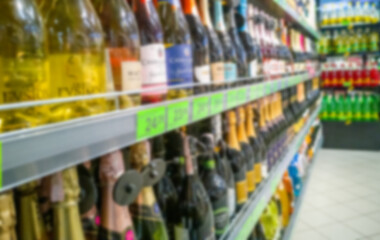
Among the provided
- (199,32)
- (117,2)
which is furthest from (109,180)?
(199,32)

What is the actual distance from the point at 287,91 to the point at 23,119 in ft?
9.18

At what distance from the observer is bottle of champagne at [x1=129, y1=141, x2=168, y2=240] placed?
35.1 inches

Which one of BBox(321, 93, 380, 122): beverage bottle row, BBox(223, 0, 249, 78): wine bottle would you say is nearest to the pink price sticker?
BBox(223, 0, 249, 78): wine bottle

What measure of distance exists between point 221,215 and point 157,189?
0.91 feet

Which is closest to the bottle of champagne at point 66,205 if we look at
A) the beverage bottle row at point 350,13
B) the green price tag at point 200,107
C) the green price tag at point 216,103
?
the green price tag at point 200,107

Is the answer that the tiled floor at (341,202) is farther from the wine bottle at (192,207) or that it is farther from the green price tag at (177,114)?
the green price tag at (177,114)

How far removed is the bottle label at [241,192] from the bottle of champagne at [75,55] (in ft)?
2.98

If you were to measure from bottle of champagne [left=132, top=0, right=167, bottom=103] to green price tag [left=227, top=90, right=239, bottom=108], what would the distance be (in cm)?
30

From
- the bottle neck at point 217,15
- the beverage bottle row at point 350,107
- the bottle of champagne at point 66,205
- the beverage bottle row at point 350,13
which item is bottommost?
the beverage bottle row at point 350,107

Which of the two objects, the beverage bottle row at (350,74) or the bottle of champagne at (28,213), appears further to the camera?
the beverage bottle row at (350,74)

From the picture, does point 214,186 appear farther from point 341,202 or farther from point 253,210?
point 341,202

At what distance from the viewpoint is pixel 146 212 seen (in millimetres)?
934

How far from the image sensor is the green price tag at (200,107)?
90 centimetres

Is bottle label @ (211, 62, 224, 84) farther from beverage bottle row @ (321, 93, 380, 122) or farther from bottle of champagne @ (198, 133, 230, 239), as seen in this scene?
beverage bottle row @ (321, 93, 380, 122)
